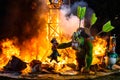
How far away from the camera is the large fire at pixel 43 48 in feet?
50.9

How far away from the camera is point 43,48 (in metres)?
16.4

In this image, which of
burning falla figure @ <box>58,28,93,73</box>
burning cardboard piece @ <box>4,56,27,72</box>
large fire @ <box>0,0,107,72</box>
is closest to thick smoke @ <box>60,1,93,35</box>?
large fire @ <box>0,0,107,72</box>

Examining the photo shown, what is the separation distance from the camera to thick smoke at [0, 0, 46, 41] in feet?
54.0

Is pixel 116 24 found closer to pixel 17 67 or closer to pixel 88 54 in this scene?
pixel 88 54

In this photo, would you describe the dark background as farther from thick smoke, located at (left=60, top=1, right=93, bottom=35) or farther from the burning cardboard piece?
the burning cardboard piece

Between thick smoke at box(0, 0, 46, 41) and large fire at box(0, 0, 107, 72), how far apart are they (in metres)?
0.38

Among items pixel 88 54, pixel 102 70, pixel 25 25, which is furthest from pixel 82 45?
pixel 25 25

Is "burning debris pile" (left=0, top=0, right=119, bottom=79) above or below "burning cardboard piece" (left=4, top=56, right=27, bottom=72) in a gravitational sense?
above

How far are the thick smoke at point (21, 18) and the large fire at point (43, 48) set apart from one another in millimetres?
383

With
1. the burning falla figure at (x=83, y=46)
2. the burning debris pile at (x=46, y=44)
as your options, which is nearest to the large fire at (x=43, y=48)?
the burning debris pile at (x=46, y=44)

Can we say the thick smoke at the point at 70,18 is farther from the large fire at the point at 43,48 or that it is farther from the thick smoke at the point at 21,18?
the thick smoke at the point at 21,18

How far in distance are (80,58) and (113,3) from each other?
5.31m

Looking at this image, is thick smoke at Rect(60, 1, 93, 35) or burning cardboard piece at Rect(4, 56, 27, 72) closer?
burning cardboard piece at Rect(4, 56, 27, 72)

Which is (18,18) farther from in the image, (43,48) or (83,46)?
(83,46)
